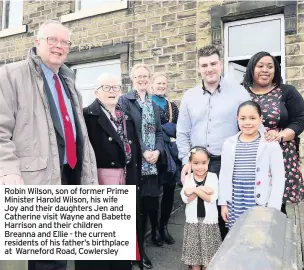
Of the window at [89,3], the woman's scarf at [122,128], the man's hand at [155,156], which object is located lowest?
the man's hand at [155,156]

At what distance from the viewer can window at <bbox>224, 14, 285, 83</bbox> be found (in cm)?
612

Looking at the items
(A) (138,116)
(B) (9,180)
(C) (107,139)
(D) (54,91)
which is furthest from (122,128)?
(B) (9,180)

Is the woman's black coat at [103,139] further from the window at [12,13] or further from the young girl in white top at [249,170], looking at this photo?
the window at [12,13]

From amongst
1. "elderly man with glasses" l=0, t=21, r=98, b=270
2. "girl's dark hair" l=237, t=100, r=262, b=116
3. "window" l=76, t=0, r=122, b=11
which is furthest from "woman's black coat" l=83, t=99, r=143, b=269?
"window" l=76, t=0, r=122, b=11

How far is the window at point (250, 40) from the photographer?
20.1ft

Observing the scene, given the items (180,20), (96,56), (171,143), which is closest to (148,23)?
(180,20)

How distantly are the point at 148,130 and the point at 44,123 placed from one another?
136 centimetres

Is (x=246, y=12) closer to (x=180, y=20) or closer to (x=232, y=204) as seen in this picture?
(x=180, y=20)

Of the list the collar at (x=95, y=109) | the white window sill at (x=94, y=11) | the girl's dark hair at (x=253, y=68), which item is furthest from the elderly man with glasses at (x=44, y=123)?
the white window sill at (x=94, y=11)

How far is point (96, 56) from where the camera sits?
8.08 m

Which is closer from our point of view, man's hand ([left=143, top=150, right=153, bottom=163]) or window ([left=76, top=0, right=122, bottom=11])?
man's hand ([left=143, top=150, right=153, bottom=163])

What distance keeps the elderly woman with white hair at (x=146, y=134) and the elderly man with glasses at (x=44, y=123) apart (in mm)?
844

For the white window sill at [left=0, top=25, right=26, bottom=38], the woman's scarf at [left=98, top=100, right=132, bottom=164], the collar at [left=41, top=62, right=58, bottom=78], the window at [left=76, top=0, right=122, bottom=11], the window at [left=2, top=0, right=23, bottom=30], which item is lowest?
the woman's scarf at [left=98, top=100, right=132, bottom=164]

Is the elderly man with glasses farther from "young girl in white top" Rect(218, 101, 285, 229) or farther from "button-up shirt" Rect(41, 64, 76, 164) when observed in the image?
"young girl in white top" Rect(218, 101, 285, 229)
